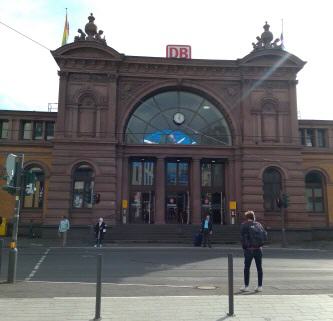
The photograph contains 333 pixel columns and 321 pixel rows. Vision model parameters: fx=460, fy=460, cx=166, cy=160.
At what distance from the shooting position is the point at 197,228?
Answer: 114 ft

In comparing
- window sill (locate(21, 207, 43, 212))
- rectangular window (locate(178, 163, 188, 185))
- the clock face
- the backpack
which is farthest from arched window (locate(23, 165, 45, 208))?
the backpack

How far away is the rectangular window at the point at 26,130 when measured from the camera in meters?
39.7

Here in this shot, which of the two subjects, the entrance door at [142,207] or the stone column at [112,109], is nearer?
the stone column at [112,109]

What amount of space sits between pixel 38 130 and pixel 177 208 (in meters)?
13.8

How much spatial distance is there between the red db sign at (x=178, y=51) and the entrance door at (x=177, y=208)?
39.7ft

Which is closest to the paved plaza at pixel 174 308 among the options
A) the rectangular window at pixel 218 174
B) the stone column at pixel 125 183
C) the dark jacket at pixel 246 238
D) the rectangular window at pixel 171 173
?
the dark jacket at pixel 246 238

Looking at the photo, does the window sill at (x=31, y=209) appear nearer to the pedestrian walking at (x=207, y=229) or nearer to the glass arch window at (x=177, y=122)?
the glass arch window at (x=177, y=122)

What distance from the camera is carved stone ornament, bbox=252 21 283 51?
40.1 meters

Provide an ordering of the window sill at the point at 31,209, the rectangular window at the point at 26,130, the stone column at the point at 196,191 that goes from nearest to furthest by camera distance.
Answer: the stone column at the point at 196,191 → the window sill at the point at 31,209 → the rectangular window at the point at 26,130

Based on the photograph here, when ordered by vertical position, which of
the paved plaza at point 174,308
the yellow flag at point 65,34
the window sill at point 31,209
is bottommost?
the paved plaza at point 174,308

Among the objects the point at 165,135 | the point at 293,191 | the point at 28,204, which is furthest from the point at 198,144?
the point at 28,204

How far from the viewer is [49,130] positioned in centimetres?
4006

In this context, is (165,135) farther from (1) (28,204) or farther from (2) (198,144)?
(1) (28,204)

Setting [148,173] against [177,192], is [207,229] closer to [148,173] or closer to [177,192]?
[177,192]
